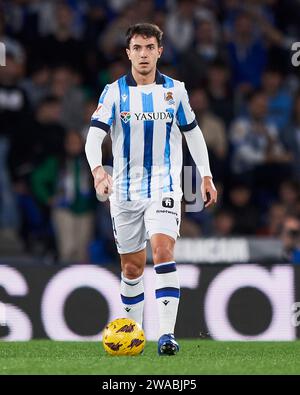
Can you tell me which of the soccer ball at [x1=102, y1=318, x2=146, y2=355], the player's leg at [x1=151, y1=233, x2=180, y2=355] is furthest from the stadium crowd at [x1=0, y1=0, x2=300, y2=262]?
the soccer ball at [x1=102, y1=318, x2=146, y2=355]

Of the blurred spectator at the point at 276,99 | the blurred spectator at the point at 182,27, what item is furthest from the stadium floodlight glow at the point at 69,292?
the blurred spectator at the point at 182,27

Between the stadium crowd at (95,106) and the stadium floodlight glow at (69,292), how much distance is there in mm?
2142

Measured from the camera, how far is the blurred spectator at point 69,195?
11391 mm

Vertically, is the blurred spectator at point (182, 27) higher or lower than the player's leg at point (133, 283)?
higher

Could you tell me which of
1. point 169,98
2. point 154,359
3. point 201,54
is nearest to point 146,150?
point 169,98

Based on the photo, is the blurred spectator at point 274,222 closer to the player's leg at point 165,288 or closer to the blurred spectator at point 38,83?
the blurred spectator at point 38,83

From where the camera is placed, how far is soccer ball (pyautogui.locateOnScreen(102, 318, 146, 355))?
7062 mm

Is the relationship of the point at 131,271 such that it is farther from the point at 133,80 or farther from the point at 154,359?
the point at 133,80

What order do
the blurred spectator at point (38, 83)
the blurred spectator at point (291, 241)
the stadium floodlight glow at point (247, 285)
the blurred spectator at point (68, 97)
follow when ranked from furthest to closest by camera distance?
1. the blurred spectator at point (38, 83)
2. the blurred spectator at point (68, 97)
3. the blurred spectator at point (291, 241)
4. the stadium floodlight glow at point (247, 285)

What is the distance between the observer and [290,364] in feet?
21.8

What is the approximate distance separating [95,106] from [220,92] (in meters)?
1.51

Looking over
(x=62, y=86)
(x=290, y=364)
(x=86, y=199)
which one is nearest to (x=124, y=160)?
(x=290, y=364)

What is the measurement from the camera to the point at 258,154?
12227 millimetres

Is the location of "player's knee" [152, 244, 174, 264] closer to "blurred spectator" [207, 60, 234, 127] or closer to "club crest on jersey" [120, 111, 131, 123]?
"club crest on jersey" [120, 111, 131, 123]
